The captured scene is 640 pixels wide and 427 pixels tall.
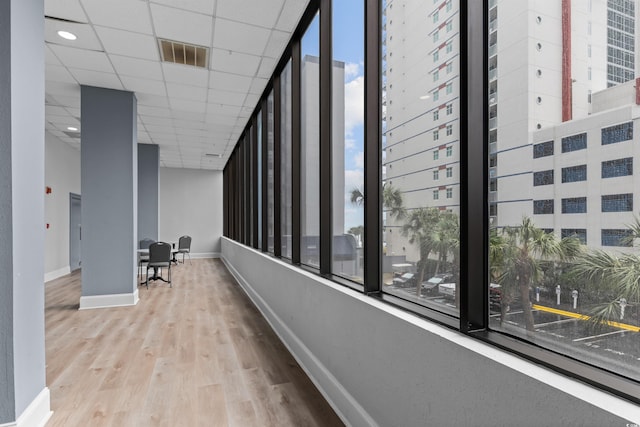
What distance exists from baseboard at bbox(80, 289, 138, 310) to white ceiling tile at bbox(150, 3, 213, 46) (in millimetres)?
3656

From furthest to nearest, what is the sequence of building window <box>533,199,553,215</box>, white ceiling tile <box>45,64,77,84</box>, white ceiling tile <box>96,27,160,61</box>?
1. white ceiling tile <box>45,64,77,84</box>
2. white ceiling tile <box>96,27,160,61</box>
3. building window <box>533,199,553,215</box>

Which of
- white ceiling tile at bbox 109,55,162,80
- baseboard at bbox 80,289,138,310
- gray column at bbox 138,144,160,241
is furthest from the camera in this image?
gray column at bbox 138,144,160,241

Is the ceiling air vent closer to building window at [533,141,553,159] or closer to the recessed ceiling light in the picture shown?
the recessed ceiling light

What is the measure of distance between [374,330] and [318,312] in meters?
0.86

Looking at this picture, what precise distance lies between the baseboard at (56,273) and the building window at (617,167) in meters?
8.77

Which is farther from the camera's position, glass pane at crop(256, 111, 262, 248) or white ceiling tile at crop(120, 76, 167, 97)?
glass pane at crop(256, 111, 262, 248)

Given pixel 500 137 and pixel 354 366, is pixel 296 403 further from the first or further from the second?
pixel 500 137

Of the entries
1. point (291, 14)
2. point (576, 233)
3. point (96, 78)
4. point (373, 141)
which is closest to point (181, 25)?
point (291, 14)

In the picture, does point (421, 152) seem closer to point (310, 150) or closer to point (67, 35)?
point (310, 150)

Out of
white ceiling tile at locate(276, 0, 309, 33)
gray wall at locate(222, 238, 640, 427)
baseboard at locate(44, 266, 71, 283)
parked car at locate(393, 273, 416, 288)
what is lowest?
baseboard at locate(44, 266, 71, 283)

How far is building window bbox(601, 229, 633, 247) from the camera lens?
2.85ft

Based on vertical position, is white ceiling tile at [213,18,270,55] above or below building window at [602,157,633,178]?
above

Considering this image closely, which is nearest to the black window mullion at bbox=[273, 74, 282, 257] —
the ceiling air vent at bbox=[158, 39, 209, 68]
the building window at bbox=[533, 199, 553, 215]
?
the ceiling air vent at bbox=[158, 39, 209, 68]

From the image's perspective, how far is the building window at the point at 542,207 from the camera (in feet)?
3.54
